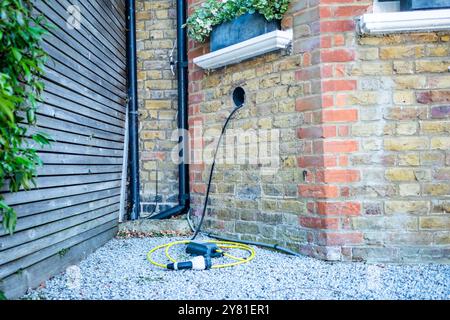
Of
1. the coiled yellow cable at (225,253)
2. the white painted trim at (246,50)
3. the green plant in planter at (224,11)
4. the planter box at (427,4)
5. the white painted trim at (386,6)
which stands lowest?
the coiled yellow cable at (225,253)

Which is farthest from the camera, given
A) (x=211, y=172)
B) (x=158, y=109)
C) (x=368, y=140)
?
(x=158, y=109)

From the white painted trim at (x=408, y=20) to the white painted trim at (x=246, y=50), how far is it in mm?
577

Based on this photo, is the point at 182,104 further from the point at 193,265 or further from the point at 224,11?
the point at 193,265

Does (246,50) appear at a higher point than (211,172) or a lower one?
higher

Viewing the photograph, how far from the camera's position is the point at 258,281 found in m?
2.20

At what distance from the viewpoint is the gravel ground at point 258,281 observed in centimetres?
197

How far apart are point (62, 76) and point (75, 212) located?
98 cm

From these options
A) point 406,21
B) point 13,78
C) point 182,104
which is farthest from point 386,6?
point 13,78

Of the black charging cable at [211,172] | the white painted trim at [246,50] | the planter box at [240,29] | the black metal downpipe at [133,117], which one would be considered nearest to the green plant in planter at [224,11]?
the planter box at [240,29]

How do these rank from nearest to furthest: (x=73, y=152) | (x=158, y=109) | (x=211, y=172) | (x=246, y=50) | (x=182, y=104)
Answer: (x=73, y=152) → (x=246, y=50) → (x=211, y=172) → (x=182, y=104) → (x=158, y=109)

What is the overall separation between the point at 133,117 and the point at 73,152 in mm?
1267

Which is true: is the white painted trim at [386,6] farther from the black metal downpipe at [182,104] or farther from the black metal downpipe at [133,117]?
the black metal downpipe at [133,117]

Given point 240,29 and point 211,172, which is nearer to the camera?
point 240,29
